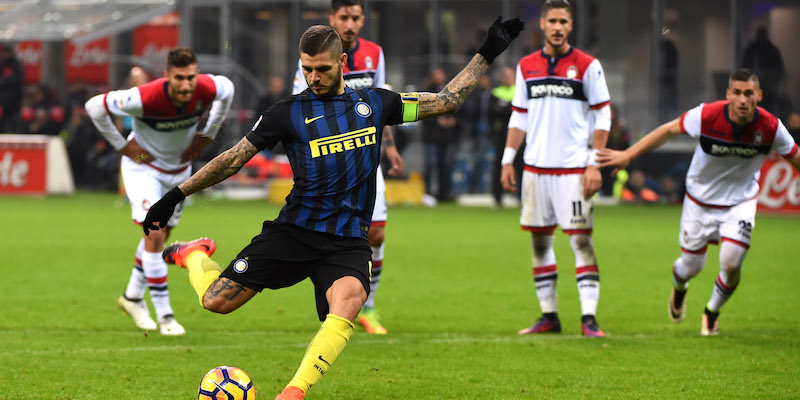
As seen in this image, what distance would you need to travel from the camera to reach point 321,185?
587 centimetres

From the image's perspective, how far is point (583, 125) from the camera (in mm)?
8602

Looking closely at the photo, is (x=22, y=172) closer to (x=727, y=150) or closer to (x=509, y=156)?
(x=509, y=156)

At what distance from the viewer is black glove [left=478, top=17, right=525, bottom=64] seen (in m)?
6.11

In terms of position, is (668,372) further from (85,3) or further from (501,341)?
(85,3)

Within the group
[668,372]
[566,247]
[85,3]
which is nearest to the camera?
[668,372]

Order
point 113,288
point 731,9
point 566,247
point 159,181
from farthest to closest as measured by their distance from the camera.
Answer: point 731,9
point 566,247
point 113,288
point 159,181

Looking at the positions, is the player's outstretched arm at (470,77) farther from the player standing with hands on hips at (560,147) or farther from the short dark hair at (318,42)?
the player standing with hands on hips at (560,147)

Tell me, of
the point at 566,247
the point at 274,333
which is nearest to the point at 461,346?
the point at 274,333

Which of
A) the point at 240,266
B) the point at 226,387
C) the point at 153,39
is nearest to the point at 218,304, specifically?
the point at 240,266

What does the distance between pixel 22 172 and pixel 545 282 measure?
16944 mm

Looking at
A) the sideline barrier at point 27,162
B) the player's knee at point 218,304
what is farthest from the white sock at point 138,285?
the sideline barrier at point 27,162

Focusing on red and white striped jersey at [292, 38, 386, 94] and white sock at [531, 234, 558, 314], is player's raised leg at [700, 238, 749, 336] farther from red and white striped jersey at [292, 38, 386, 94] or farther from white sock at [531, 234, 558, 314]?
red and white striped jersey at [292, 38, 386, 94]

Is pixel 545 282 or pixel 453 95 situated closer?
pixel 453 95

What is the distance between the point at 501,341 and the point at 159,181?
299cm
